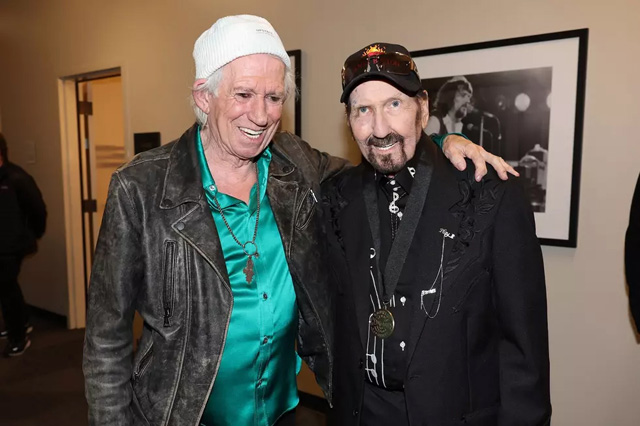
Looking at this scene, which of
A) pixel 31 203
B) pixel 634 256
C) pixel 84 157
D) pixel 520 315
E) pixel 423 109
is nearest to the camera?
pixel 520 315

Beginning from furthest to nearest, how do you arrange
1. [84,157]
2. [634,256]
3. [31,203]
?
[84,157] → [31,203] → [634,256]

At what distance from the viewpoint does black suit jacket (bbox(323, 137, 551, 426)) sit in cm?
127

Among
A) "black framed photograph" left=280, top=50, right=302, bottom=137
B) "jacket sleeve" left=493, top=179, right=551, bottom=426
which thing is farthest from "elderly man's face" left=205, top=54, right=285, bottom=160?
"black framed photograph" left=280, top=50, right=302, bottom=137

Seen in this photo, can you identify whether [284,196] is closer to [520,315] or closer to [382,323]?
[382,323]

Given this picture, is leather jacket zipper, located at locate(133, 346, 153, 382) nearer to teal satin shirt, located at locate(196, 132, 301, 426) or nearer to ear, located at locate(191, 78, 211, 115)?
teal satin shirt, located at locate(196, 132, 301, 426)

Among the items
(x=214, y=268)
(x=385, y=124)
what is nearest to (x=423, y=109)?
(x=385, y=124)

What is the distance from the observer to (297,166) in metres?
1.62

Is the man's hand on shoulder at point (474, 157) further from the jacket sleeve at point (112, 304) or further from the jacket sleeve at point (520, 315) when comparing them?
the jacket sleeve at point (112, 304)

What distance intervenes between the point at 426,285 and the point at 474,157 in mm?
390

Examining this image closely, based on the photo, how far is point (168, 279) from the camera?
4.25ft

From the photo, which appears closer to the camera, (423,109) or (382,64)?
(382,64)

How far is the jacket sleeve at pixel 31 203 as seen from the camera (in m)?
4.24

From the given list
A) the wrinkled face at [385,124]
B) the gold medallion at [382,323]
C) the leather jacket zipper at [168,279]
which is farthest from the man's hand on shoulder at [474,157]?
the leather jacket zipper at [168,279]

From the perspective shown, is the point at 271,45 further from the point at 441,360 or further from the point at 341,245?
the point at 441,360
